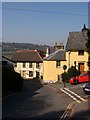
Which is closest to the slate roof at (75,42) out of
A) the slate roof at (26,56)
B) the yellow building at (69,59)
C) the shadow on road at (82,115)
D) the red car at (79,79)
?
the yellow building at (69,59)

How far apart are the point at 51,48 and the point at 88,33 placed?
57017mm

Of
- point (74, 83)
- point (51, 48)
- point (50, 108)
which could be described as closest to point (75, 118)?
point (50, 108)

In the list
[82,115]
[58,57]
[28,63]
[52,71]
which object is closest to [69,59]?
[58,57]

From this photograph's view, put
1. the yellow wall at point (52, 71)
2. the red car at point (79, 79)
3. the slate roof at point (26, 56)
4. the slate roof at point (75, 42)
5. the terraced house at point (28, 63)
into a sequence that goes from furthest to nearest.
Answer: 1. the slate roof at point (26, 56)
2. the terraced house at point (28, 63)
3. the yellow wall at point (52, 71)
4. the slate roof at point (75, 42)
5. the red car at point (79, 79)

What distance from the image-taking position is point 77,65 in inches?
2254

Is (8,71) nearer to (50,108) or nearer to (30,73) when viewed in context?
(50,108)

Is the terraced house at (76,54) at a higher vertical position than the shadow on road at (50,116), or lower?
higher

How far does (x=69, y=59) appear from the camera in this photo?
5731 cm

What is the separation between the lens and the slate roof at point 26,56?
75250mm

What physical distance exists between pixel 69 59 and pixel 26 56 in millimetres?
20389

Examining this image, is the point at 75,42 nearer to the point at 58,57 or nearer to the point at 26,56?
the point at 58,57

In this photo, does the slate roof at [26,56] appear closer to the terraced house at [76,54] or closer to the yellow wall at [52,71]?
the yellow wall at [52,71]

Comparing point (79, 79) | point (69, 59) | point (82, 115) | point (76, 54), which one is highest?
point (76, 54)

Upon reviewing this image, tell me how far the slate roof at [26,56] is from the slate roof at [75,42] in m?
16.9
